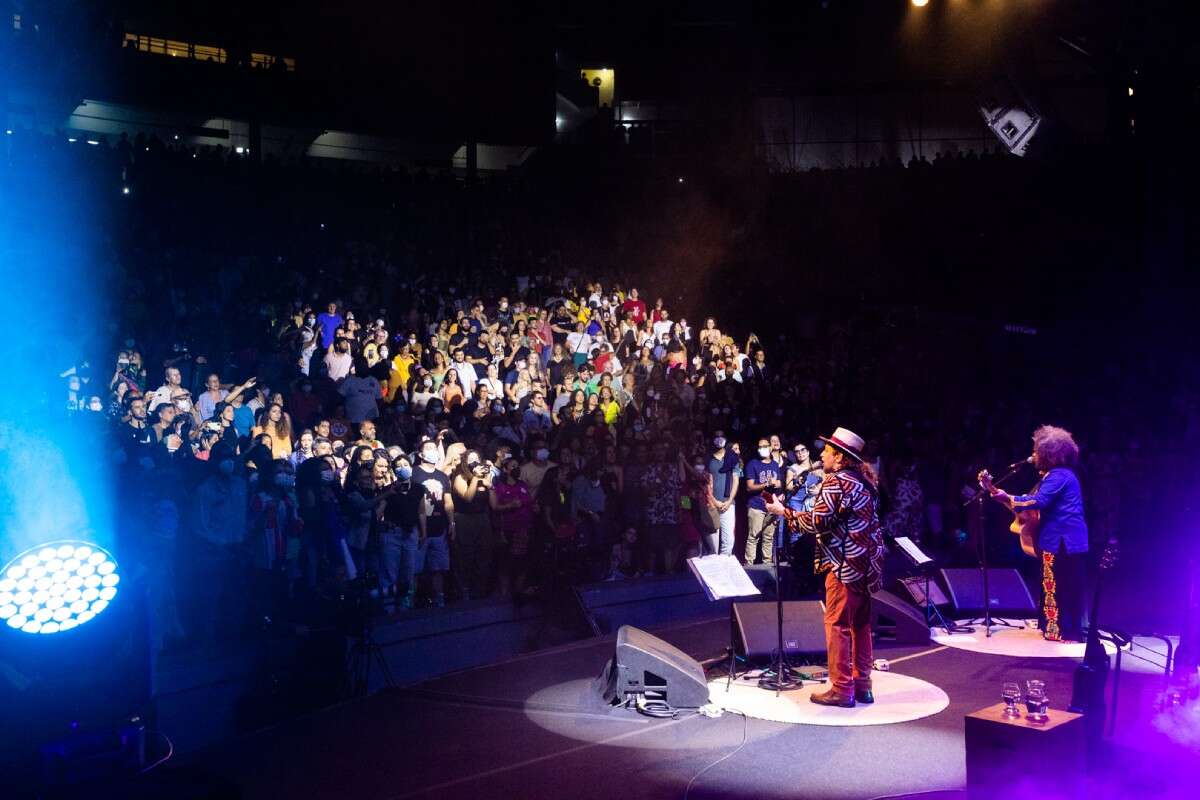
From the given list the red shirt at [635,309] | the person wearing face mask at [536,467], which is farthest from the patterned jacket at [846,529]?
the red shirt at [635,309]

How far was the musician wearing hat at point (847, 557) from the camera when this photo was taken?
5.73 metres

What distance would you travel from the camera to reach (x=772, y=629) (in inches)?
263

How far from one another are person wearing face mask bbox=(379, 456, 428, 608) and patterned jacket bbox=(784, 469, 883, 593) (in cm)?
348

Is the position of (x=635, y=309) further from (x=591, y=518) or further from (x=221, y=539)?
(x=221, y=539)

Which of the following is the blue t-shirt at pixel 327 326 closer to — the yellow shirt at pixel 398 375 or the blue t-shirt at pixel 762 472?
the yellow shirt at pixel 398 375

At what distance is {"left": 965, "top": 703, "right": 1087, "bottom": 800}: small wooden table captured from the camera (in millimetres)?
3586

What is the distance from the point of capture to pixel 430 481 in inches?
331

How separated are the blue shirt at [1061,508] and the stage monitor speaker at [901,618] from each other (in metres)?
1.09

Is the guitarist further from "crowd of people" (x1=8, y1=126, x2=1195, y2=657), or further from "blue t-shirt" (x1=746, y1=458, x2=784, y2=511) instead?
"blue t-shirt" (x1=746, y1=458, x2=784, y2=511)

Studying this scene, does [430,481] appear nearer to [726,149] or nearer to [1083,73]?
[726,149]

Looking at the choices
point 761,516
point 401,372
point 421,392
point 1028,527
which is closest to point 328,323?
point 401,372

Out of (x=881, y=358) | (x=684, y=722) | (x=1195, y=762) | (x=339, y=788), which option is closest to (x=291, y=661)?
(x=339, y=788)

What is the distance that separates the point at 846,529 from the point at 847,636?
621 millimetres

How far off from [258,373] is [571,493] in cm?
328
